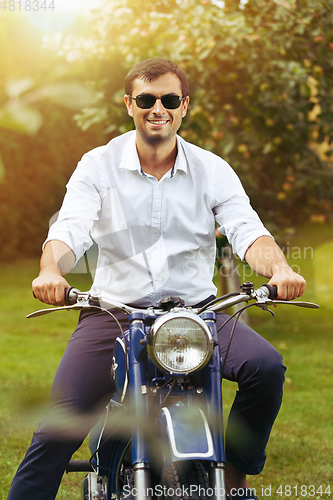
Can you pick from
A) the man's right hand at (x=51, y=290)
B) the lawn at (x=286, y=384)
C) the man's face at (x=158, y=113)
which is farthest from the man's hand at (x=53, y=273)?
the man's face at (x=158, y=113)

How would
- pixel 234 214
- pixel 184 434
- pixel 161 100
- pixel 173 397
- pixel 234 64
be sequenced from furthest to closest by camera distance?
pixel 234 64, pixel 234 214, pixel 161 100, pixel 173 397, pixel 184 434

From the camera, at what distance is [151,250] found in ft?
7.47

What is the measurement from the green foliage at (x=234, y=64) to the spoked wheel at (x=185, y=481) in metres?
3.57

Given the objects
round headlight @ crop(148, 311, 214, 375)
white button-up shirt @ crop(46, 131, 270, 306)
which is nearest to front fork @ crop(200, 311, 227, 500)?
round headlight @ crop(148, 311, 214, 375)

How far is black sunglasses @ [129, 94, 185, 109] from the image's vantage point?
7.22ft

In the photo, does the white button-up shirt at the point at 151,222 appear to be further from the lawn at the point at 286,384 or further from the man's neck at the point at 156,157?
the lawn at the point at 286,384

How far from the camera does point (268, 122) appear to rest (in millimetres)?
5355

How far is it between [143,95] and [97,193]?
0.44 meters

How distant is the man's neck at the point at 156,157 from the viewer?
240cm

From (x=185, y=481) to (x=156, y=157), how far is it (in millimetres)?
1308

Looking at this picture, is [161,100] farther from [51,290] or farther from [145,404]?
[145,404]

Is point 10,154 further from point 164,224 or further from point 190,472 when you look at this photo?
point 190,472

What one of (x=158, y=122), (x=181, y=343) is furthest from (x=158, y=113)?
(x=181, y=343)

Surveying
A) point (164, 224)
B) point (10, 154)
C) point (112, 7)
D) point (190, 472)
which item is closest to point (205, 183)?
point (164, 224)
